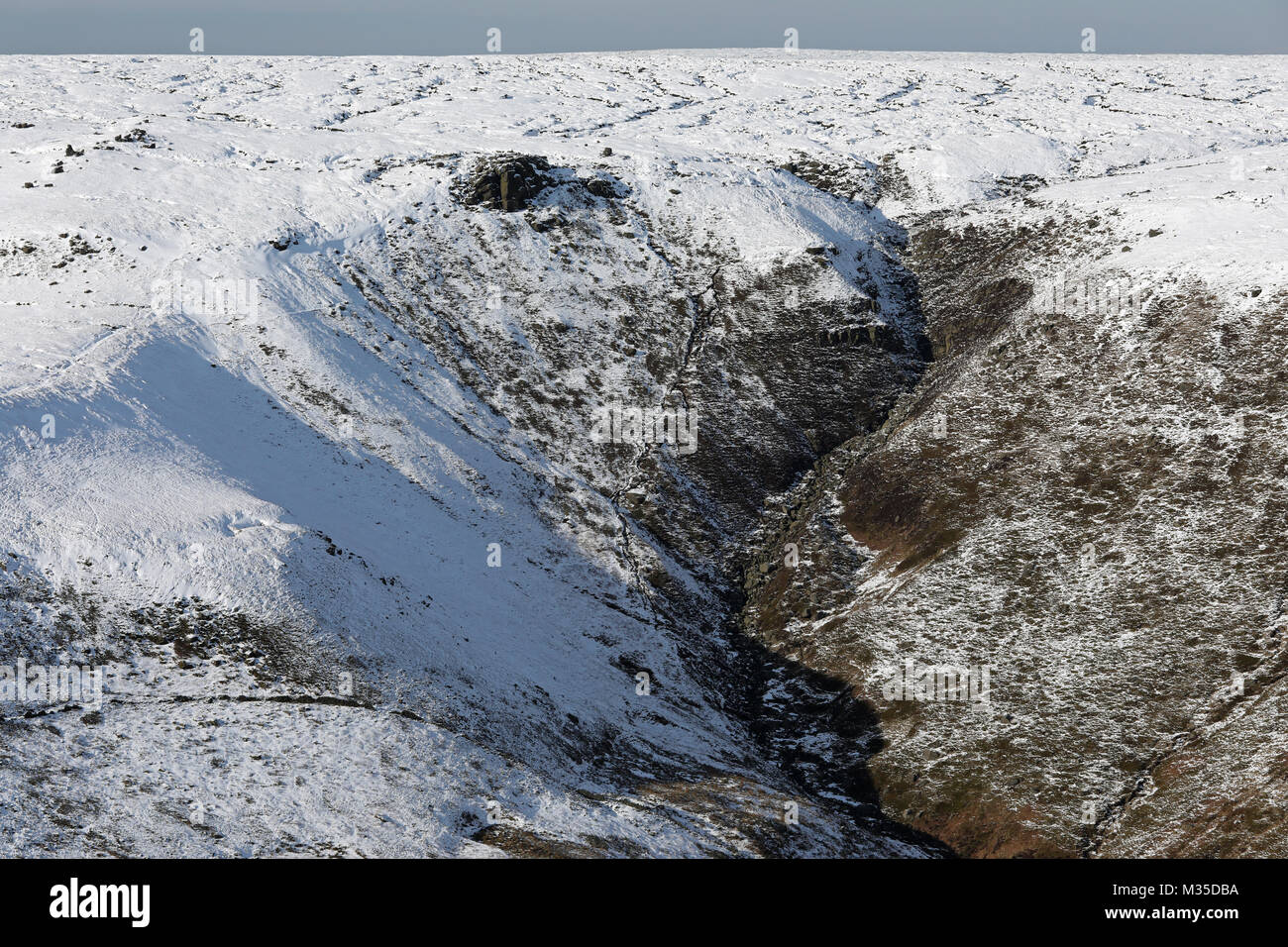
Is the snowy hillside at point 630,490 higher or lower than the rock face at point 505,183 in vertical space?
lower

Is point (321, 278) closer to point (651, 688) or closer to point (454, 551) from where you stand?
point (454, 551)

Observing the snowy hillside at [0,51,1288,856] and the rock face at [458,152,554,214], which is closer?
the snowy hillside at [0,51,1288,856]

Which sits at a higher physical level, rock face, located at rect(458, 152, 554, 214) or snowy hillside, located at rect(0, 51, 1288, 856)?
rock face, located at rect(458, 152, 554, 214)

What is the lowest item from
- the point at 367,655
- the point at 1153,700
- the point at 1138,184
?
the point at 1153,700

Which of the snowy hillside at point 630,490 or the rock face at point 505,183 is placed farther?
the rock face at point 505,183

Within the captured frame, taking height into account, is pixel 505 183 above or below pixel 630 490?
above

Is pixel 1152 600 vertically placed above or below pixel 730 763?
above

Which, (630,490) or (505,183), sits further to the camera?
(505,183)
